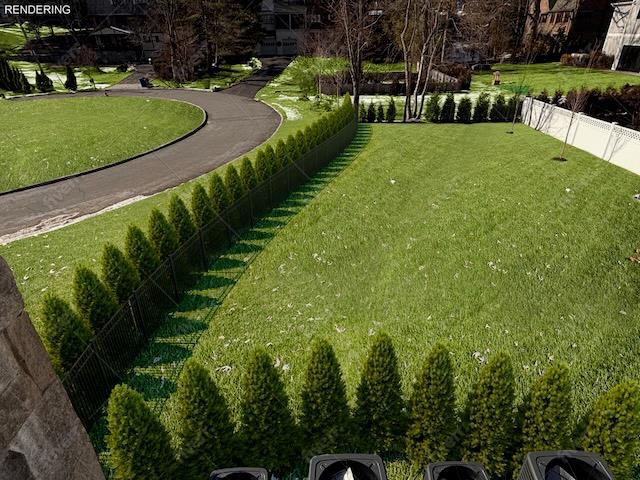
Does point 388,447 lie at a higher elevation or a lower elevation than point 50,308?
lower

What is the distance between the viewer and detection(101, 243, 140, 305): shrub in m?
8.46

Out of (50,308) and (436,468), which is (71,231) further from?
(436,468)

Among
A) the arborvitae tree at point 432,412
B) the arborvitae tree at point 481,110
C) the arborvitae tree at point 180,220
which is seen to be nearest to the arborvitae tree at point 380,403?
the arborvitae tree at point 432,412

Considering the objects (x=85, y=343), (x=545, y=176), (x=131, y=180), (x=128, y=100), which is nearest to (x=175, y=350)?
(x=85, y=343)

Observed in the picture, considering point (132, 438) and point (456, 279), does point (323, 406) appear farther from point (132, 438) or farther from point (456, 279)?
point (456, 279)

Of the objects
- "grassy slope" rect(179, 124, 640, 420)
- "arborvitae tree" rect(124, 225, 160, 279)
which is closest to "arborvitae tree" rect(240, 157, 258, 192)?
"grassy slope" rect(179, 124, 640, 420)

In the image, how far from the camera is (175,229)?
11.0 metres

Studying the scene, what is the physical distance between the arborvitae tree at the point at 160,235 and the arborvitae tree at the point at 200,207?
4.84 ft

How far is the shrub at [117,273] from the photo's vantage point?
333 inches

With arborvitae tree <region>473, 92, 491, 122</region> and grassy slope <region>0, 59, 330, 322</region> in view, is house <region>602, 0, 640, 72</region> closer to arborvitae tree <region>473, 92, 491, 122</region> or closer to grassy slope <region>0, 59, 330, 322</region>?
arborvitae tree <region>473, 92, 491, 122</region>

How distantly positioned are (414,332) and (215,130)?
24.3 m

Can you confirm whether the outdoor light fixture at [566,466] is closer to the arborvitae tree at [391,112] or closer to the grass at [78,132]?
the grass at [78,132]

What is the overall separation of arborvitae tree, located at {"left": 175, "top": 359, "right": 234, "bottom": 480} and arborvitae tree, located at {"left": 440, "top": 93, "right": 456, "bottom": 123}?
29607 millimetres

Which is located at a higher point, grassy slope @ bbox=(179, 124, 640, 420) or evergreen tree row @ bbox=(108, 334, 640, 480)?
evergreen tree row @ bbox=(108, 334, 640, 480)
